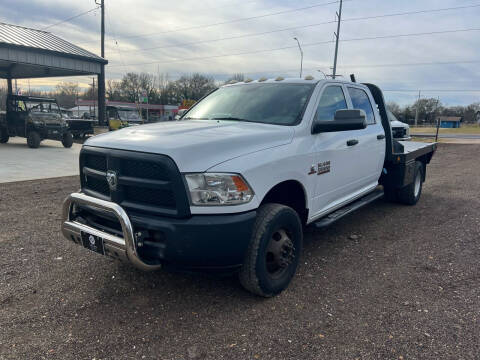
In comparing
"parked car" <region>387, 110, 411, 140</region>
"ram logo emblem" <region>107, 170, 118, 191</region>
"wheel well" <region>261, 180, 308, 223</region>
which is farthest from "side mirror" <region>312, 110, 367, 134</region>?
"parked car" <region>387, 110, 411, 140</region>

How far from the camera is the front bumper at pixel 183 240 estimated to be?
2689 millimetres

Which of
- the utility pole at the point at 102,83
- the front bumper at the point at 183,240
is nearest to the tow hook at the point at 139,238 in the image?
the front bumper at the point at 183,240

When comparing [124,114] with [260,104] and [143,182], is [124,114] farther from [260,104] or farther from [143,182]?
[143,182]

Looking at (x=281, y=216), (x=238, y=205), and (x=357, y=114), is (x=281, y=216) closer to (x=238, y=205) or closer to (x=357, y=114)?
(x=238, y=205)

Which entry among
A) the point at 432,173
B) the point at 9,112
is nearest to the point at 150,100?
the point at 9,112

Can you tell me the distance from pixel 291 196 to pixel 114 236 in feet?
5.59

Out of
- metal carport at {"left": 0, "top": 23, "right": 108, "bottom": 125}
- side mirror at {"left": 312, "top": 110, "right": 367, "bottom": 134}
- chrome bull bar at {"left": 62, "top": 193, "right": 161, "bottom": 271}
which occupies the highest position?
metal carport at {"left": 0, "top": 23, "right": 108, "bottom": 125}

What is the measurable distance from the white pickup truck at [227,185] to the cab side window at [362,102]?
61 cm

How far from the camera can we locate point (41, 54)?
16.1 m

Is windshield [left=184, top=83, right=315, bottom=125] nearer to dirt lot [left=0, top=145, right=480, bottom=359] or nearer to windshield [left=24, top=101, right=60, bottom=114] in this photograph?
dirt lot [left=0, top=145, right=480, bottom=359]

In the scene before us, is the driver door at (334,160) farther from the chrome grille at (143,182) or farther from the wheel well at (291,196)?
the chrome grille at (143,182)

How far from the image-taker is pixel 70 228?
3.20m

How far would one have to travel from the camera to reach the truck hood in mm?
2760

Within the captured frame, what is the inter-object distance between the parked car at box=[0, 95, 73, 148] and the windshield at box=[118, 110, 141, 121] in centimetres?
945
